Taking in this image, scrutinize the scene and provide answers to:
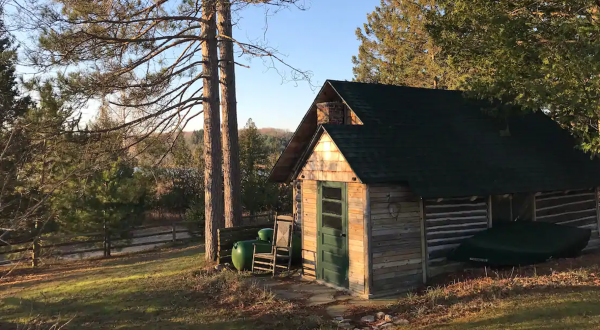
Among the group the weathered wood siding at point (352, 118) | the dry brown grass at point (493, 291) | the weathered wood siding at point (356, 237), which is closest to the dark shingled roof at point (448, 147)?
the weathered wood siding at point (352, 118)

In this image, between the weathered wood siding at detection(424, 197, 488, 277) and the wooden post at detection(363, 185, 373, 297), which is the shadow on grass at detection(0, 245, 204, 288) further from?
the weathered wood siding at detection(424, 197, 488, 277)

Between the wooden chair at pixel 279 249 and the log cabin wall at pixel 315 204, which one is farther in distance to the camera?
the wooden chair at pixel 279 249

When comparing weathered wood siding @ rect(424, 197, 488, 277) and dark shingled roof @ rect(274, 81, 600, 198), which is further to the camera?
weathered wood siding @ rect(424, 197, 488, 277)

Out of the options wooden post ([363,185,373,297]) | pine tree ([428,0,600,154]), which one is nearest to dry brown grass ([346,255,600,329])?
wooden post ([363,185,373,297])

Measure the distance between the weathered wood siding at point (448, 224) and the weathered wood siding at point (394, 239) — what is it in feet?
1.14

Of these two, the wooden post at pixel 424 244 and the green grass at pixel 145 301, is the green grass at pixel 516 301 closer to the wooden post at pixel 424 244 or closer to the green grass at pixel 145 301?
the wooden post at pixel 424 244

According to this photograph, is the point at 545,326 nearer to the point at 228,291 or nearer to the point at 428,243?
the point at 428,243

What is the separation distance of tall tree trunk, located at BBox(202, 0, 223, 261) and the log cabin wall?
3.38 metres

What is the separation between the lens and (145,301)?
9773mm

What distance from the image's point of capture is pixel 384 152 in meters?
9.79

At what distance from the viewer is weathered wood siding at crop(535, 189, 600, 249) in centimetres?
1197

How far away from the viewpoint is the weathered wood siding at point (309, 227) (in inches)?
433

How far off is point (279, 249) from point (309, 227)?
1358mm

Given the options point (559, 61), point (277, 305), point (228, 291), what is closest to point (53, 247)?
point (228, 291)
